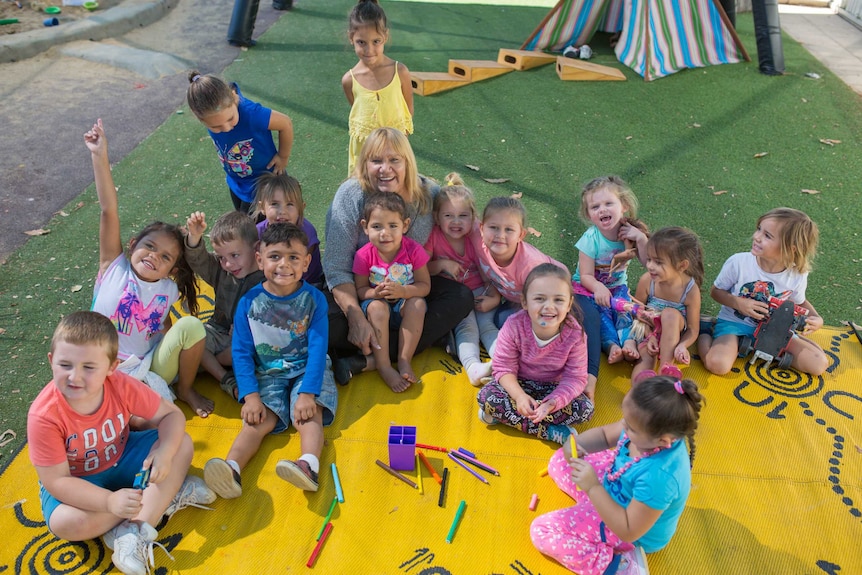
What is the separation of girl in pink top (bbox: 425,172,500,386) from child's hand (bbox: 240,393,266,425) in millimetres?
1170

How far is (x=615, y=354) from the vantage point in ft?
12.2

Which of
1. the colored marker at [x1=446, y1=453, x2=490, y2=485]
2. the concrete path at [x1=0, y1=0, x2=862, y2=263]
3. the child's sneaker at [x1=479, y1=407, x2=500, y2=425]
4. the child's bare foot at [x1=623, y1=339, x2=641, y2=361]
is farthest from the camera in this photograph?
the concrete path at [x1=0, y1=0, x2=862, y2=263]

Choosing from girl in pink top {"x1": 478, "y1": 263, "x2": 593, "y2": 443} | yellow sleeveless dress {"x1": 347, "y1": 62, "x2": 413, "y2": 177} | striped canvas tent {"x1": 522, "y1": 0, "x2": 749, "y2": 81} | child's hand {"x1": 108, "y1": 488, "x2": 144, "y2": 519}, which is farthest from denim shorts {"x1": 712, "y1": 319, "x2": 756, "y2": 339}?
striped canvas tent {"x1": 522, "y1": 0, "x2": 749, "y2": 81}

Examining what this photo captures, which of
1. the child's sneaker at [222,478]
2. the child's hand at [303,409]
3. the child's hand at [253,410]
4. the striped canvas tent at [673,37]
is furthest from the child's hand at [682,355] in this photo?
the striped canvas tent at [673,37]

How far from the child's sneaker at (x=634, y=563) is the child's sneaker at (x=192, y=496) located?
179 centimetres

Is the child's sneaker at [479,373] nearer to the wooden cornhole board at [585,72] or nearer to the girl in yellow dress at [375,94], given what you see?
the girl in yellow dress at [375,94]

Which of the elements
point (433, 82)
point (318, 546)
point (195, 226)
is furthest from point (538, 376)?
point (433, 82)

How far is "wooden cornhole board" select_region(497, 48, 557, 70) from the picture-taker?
320 inches

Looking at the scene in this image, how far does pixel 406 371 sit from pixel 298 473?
100 cm

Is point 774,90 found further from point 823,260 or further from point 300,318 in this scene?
point 300,318

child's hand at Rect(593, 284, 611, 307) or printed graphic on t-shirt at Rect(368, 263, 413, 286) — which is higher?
printed graphic on t-shirt at Rect(368, 263, 413, 286)

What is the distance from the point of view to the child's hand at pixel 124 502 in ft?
8.23

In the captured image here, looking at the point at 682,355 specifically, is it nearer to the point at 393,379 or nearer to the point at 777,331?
the point at 777,331

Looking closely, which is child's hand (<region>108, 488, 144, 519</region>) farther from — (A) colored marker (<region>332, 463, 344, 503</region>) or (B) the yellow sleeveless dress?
(B) the yellow sleeveless dress
